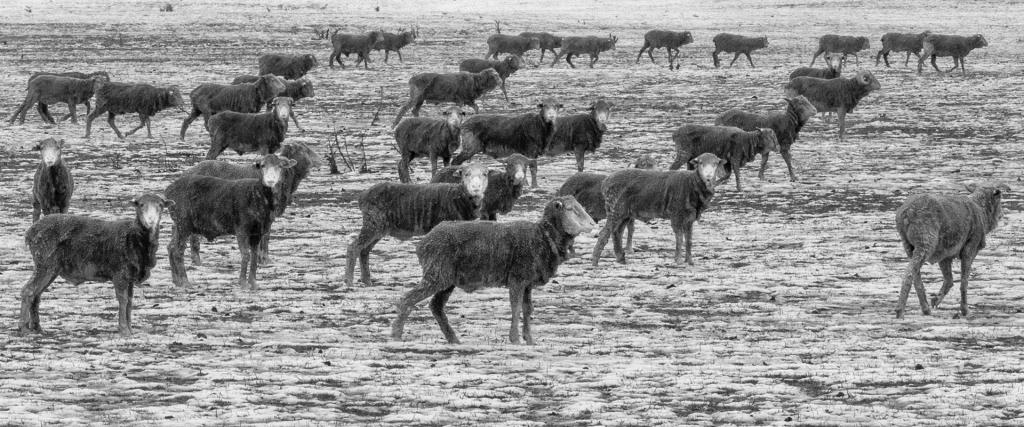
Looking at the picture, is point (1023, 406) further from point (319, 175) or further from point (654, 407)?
point (319, 175)

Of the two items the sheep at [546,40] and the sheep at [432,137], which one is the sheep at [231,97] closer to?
the sheep at [432,137]

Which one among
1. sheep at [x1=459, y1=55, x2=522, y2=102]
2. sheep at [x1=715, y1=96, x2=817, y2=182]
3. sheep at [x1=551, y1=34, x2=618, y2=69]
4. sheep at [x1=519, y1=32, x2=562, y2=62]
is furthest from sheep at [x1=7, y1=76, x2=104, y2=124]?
sheep at [x1=519, y1=32, x2=562, y2=62]

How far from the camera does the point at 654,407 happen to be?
8984 mm

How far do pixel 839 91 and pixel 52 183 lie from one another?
16.1m

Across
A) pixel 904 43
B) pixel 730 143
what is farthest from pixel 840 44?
pixel 730 143

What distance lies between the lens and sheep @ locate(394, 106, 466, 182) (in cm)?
2048

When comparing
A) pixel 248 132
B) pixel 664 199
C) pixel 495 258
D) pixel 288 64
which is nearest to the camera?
pixel 495 258

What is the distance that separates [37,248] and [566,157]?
44.0 feet

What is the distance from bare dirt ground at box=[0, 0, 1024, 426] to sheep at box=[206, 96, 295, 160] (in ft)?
3.32

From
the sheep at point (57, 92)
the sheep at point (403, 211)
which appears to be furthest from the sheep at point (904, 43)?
the sheep at point (403, 211)

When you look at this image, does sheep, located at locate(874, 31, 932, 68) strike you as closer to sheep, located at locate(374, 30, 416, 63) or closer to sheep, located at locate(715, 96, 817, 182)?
sheep, located at locate(374, 30, 416, 63)

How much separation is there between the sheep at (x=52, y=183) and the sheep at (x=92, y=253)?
4.70m

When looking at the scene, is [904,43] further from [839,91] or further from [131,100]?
[131,100]

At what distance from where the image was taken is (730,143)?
20.3 metres
